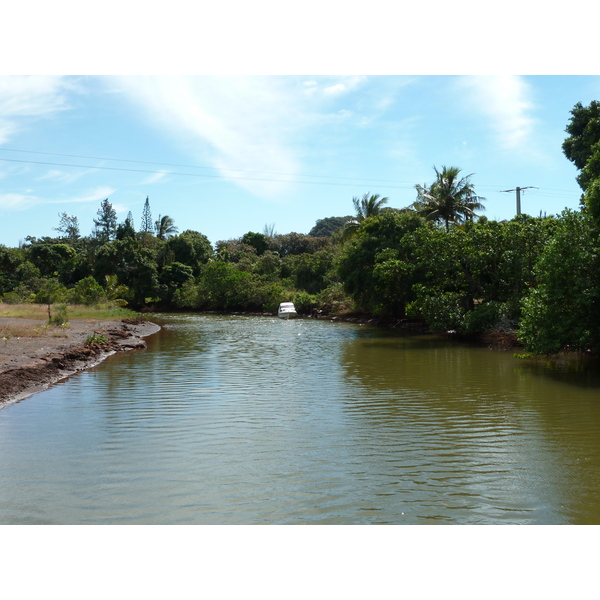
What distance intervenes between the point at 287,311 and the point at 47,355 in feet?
99.5

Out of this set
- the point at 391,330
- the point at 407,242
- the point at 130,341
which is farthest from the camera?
the point at 391,330

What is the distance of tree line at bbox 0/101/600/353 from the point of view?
15758 millimetres

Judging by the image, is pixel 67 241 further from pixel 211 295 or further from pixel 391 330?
pixel 391 330

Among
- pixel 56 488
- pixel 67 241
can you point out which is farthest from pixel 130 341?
pixel 67 241

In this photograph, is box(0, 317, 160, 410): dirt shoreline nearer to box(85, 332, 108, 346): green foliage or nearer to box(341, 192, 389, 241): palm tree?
box(85, 332, 108, 346): green foliage

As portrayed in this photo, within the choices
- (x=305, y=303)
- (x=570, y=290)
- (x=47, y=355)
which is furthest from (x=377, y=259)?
(x=47, y=355)

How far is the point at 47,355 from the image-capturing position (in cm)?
1681

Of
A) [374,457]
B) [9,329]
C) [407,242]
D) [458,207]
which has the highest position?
[458,207]

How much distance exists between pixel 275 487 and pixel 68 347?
14.5 metres

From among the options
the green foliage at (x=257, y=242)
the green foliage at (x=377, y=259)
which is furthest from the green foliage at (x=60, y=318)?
the green foliage at (x=257, y=242)

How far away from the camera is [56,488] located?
6.80 m

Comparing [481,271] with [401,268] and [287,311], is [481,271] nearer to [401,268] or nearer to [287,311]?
[401,268]

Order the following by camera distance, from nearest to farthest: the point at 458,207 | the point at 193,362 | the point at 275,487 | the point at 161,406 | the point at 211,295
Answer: the point at 275,487 < the point at 161,406 < the point at 193,362 < the point at 458,207 < the point at 211,295

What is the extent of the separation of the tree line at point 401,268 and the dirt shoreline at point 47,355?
1310 cm
